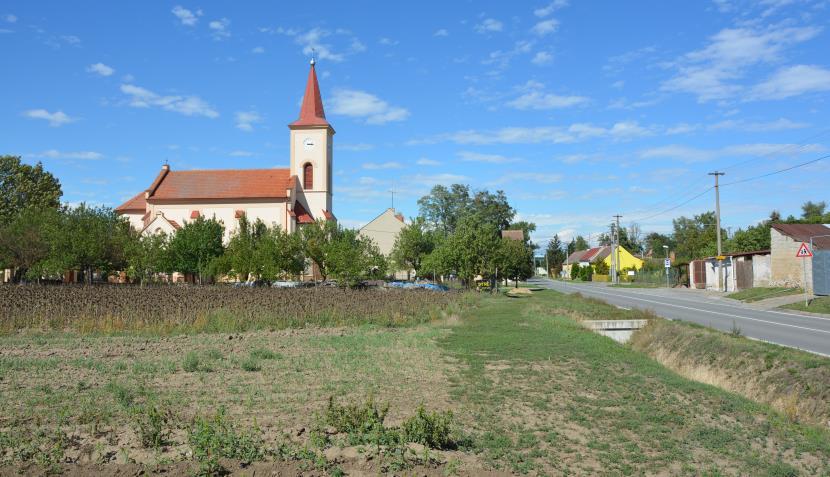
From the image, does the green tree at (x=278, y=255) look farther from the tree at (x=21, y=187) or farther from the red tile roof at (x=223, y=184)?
the tree at (x=21, y=187)

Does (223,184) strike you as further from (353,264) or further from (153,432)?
(153,432)

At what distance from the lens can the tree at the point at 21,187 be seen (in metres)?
70.1

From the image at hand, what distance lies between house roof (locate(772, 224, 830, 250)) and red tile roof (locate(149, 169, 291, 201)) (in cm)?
4937

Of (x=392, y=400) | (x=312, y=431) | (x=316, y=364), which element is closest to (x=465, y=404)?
(x=392, y=400)

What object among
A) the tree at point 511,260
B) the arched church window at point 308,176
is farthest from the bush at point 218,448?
the arched church window at point 308,176

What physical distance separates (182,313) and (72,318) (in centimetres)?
355

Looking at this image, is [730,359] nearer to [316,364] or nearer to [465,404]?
[465,404]

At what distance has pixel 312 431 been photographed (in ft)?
24.2

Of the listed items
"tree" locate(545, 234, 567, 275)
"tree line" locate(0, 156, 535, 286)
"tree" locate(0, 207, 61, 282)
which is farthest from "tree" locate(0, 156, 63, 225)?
"tree" locate(545, 234, 567, 275)

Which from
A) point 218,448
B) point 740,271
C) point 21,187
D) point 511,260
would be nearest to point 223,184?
point 21,187

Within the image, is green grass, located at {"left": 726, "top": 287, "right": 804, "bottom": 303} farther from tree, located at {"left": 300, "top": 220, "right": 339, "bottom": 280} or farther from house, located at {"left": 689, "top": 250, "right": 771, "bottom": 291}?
tree, located at {"left": 300, "top": 220, "right": 339, "bottom": 280}

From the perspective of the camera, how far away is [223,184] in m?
76.3

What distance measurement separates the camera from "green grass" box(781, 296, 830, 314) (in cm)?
2775

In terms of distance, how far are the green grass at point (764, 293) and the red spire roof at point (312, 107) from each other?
48.5 metres
